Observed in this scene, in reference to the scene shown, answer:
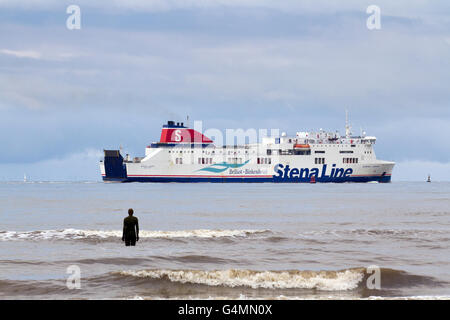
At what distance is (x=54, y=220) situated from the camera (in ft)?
119

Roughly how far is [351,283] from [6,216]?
31.3 m

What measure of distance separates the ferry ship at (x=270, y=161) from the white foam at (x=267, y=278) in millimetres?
85870

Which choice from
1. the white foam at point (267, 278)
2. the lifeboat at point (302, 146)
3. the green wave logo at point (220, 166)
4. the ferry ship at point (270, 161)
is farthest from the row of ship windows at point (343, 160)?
the white foam at point (267, 278)

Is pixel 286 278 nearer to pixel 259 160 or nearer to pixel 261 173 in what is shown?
pixel 259 160

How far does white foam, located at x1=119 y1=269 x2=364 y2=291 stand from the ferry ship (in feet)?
282

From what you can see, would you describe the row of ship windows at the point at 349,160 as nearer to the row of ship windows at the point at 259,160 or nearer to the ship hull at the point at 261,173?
the row of ship windows at the point at 259,160

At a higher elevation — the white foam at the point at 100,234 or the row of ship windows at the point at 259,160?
the row of ship windows at the point at 259,160

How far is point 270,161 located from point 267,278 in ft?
287

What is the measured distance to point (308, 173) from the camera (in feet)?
341

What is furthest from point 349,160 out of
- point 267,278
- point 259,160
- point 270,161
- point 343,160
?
point 267,278

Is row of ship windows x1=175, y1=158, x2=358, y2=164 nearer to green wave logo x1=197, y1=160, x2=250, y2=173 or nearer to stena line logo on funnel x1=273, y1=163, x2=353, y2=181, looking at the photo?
green wave logo x1=197, y1=160, x2=250, y2=173

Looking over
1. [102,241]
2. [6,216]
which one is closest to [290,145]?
[6,216]

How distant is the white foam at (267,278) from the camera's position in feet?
49.7
